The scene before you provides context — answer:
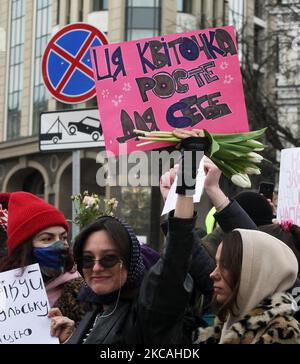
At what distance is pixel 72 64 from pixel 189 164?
3.18m

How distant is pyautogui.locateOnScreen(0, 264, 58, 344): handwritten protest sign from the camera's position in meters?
3.31

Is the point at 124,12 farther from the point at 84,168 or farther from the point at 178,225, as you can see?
the point at 178,225

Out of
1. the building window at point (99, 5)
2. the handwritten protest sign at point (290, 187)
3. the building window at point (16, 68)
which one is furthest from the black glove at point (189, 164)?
the building window at point (16, 68)

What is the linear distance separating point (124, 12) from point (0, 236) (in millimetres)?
24431

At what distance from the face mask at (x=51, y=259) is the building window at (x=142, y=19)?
24.5 metres

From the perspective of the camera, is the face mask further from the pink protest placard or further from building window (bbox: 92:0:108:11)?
building window (bbox: 92:0:108:11)

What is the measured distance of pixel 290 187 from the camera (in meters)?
4.73

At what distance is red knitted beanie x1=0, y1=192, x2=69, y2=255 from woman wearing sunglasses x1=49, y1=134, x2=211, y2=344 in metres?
0.55

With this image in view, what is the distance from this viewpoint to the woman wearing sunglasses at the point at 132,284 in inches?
105

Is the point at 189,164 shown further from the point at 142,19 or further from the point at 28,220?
the point at 142,19

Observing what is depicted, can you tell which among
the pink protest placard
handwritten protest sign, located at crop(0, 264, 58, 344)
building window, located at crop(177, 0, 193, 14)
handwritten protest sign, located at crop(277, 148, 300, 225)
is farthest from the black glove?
building window, located at crop(177, 0, 193, 14)

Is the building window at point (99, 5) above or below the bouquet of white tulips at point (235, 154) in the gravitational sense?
above

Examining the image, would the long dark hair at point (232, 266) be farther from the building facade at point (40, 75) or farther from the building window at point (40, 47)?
the building window at point (40, 47)
